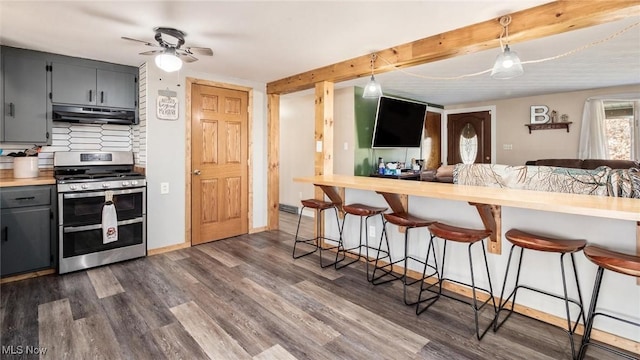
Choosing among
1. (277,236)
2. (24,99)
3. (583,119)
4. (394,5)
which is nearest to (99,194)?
(24,99)

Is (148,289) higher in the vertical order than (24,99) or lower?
lower

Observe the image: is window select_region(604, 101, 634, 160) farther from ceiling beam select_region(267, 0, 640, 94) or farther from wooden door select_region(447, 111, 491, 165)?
ceiling beam select_region(267, 0, 640, 94)

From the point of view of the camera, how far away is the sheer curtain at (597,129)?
513cm

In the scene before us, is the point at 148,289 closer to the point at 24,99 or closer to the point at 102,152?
the point at 102,152

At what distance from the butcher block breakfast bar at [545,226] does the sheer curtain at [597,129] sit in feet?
13.9

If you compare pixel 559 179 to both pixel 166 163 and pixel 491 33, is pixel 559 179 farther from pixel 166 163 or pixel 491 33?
pixel 166 163

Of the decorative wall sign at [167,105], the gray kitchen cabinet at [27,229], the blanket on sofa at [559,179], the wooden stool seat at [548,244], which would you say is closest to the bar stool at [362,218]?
the blanket on sofa at [559,179]

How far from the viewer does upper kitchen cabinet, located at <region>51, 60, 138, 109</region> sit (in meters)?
3.34

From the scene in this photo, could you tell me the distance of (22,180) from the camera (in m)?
3.03

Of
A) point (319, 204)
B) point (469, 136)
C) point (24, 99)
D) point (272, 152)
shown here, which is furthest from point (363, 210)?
point (469, 136)

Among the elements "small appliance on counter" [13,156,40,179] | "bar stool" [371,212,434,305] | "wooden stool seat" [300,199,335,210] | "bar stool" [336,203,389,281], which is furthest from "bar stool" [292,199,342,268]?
"small appliance on counter" [13,156,40,179]

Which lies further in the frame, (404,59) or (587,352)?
(404,59)

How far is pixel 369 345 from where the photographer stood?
6.72 feet

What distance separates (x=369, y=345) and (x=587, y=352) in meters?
1.34
